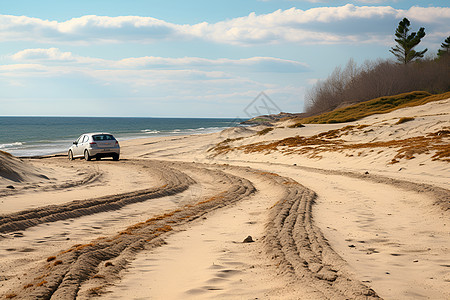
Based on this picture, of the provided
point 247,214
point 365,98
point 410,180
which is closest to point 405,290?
point 247,214

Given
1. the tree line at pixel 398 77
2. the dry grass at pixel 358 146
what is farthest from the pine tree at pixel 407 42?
the dry grass at pixel 358 146

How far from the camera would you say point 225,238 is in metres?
6.48

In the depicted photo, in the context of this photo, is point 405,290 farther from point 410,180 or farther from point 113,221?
point 410,180

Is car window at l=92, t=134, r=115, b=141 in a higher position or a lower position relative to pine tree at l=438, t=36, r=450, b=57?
lower

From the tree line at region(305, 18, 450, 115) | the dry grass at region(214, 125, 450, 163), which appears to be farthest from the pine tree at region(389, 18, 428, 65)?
the dry grass at region(214, 125, 450, 163)

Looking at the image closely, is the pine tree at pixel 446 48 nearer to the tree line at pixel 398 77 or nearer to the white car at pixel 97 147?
the tree line at pixel 398 77

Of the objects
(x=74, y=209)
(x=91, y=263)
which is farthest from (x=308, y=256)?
(x=74, y=209)

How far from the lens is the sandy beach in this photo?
163 inches

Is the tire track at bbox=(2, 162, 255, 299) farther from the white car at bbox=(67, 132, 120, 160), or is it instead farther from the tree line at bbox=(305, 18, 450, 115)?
the tree line at bbox=(305, 18, 450, 115)

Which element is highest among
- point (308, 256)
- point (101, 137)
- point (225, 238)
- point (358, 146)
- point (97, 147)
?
point (101, 137)

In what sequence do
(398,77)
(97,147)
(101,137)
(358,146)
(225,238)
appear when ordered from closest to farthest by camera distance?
(225,238) → (358,146) → (97,147) → (101,137) → (398,77)

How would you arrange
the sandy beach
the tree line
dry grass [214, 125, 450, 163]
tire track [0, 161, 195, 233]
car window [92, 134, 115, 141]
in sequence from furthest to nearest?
the tree line
car window [92, 134, 115, 141]
dry grass [214, 125, 450, 163]
tire track [0, 161, 195, 233]
the sandy beach

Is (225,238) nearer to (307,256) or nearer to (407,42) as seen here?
(307,256)

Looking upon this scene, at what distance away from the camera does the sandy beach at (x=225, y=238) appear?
4.14m
